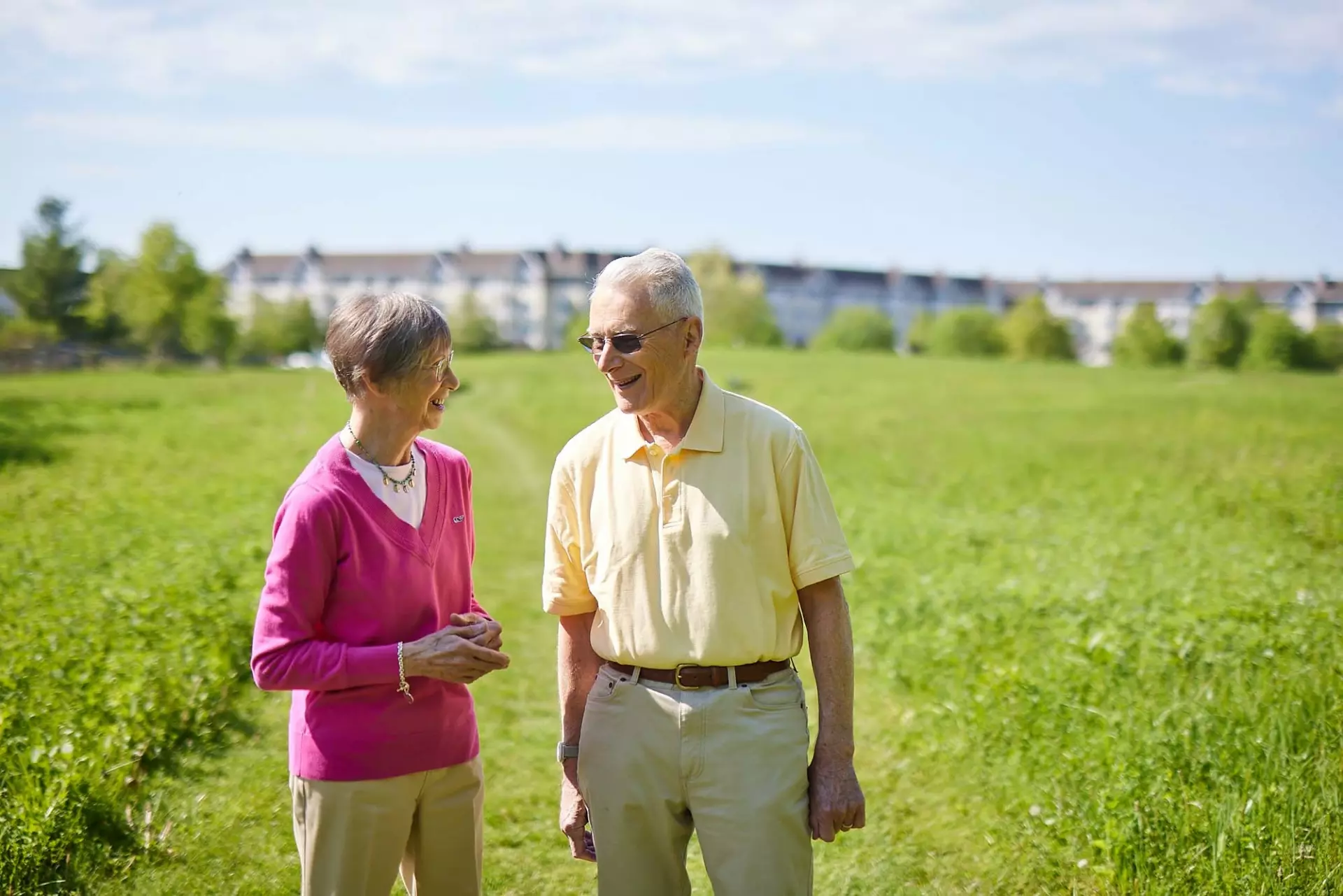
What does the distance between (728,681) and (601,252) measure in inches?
5248

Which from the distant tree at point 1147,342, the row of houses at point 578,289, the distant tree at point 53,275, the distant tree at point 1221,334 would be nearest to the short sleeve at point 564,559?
the distant tree at point 53,275

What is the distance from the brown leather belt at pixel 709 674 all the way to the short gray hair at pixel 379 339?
3.43 ft

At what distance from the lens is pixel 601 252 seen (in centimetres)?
13400

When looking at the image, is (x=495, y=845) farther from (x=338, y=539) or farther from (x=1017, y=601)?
(x=1017, y=601)

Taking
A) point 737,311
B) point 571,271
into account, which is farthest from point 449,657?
point 571,271

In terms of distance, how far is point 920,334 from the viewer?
370 ft

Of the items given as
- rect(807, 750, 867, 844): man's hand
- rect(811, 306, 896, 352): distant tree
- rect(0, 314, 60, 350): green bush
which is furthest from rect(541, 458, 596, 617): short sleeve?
rect(811, 306, 896, 352): distant tree

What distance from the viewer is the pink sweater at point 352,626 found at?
2.91 meters

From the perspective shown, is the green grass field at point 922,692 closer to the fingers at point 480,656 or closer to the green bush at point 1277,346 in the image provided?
the fingers at point 480,656

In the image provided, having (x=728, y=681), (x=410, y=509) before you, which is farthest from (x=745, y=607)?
(x=410, y=509)

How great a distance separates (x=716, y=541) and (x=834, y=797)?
75cm

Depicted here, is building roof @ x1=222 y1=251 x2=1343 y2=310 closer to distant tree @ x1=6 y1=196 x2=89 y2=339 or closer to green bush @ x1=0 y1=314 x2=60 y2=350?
distant tree @ x1=6 y1=196 x2=89 y2=339

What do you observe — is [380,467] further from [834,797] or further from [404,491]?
[834,797]

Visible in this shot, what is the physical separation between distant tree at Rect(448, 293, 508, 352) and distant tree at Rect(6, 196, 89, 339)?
3145 cm
